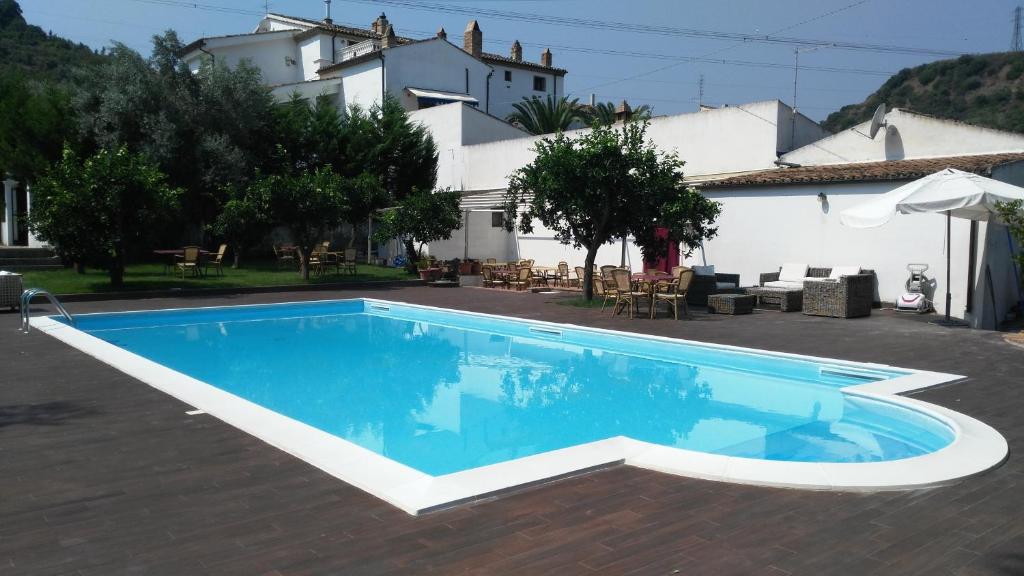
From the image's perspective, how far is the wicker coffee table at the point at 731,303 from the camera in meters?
15.1

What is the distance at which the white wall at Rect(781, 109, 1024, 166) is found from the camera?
1662 cm

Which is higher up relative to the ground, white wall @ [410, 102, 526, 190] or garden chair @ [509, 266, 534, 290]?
white wall @ [410, 102, 526, 190]

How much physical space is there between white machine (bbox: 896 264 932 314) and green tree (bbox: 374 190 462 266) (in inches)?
520

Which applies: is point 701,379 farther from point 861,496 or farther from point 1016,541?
point 1016,541

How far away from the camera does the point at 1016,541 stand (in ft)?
12.8

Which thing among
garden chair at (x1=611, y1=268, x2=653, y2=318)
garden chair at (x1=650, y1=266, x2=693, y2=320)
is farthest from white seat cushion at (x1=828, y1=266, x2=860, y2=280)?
garden chair at (x1=611, y1=268, x2=653, y2=318)

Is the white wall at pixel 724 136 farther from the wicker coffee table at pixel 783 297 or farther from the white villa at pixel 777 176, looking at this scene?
the wicker coffee table at pixel 783 297

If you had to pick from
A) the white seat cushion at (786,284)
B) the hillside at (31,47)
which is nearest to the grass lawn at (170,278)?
the white seat cushion at (786,284)

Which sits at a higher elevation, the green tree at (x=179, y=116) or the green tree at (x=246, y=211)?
the green tree at (x=179, y=116)

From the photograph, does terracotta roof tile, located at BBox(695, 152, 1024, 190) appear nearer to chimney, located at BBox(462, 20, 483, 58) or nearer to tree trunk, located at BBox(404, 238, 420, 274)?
tree trunk, located at BBox(404, 238, 420, 274)

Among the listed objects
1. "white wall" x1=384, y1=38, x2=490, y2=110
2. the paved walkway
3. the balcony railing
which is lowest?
the paved walkway

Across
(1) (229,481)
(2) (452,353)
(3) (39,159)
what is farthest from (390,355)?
(3) (39,159)

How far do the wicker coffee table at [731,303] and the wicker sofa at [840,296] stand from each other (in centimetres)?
112

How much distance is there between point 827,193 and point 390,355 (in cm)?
1094
